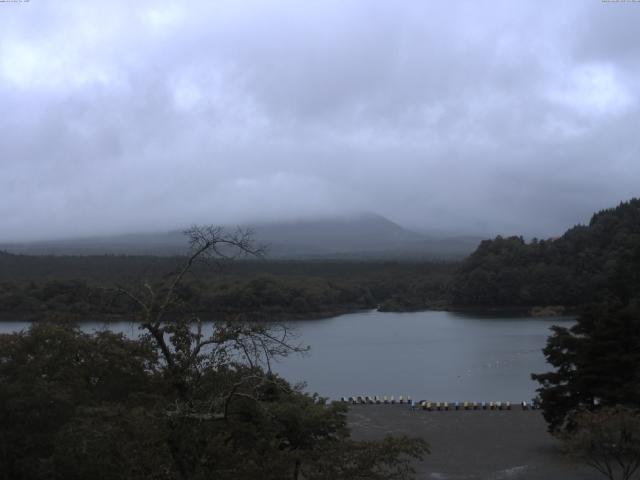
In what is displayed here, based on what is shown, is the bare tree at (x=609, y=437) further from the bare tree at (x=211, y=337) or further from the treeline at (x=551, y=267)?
the treeline at (x=551, y=267)

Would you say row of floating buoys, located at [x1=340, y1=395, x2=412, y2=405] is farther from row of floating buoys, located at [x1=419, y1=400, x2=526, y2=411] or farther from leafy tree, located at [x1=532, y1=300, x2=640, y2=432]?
leafy tree, located at [x1=532, y1=300, x2=640, y2=432]

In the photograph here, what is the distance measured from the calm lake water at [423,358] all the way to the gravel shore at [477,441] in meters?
3.35

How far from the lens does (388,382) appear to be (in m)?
27.5

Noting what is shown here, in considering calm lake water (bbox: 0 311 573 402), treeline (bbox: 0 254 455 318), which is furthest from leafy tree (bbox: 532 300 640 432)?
treeline (bbox: 0 254 455 318)

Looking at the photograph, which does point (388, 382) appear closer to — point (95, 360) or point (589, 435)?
point (589, 435)

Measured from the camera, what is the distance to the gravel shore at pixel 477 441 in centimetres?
1245

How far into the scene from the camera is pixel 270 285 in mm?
49844

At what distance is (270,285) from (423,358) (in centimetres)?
1856

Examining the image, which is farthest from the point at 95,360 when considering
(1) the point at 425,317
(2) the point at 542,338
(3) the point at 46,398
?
(1) the point at 425,317

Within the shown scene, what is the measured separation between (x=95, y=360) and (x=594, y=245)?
2223 inches

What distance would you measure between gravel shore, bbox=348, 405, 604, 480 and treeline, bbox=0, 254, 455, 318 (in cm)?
1604

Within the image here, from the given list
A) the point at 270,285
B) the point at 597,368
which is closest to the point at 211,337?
the point at 597,368

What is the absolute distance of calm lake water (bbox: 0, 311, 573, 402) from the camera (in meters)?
25.6

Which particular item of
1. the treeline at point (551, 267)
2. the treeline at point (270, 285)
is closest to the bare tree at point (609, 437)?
the treeline at point (270, 285)
